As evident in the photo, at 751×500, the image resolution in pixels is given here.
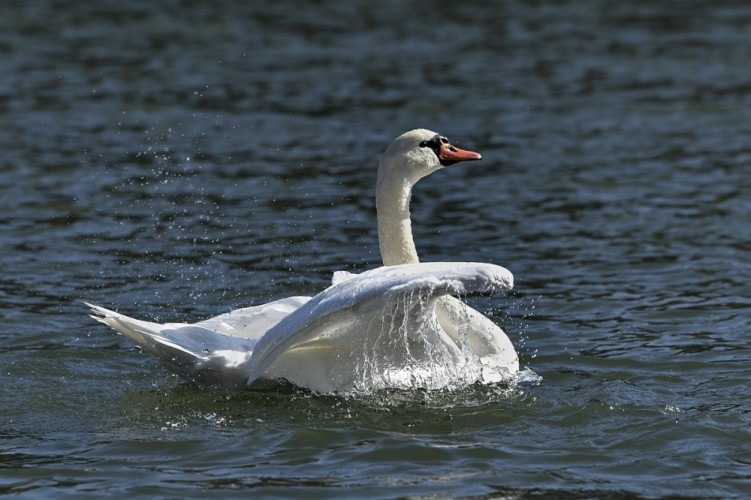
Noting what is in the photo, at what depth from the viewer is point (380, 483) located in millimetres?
7309

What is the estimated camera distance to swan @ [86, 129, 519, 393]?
781 cm

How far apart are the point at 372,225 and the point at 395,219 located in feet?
15.0

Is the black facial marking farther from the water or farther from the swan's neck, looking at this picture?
the water

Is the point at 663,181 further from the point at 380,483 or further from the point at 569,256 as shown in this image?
the point at 380,483

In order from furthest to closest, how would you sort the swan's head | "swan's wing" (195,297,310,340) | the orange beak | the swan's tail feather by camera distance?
the orange beak
the swan's head
"swan's wing" (195,297,310,340)
the swan's tail feather

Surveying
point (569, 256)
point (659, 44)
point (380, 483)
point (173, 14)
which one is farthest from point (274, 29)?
point (380, 483)

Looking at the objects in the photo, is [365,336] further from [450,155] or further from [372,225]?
[372,225]

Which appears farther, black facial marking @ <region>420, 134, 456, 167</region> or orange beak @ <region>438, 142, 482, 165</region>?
orange beak @ <region>438, 142, 482, 165</region>

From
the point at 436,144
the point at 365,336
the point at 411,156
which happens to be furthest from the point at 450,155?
the point at 365,336

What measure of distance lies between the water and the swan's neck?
104 cm

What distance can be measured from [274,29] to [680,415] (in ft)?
56.2

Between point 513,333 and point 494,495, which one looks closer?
point 494,495

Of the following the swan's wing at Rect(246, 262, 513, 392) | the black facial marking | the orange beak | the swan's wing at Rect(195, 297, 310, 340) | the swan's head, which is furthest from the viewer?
the orange beak

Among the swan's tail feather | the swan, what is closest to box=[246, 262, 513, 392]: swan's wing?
the swan
